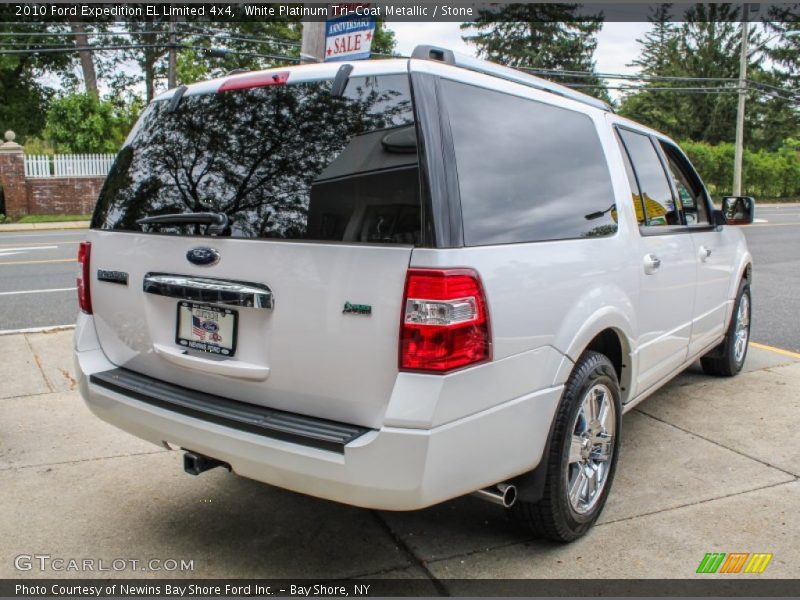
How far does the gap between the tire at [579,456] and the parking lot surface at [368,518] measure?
0.44 ft

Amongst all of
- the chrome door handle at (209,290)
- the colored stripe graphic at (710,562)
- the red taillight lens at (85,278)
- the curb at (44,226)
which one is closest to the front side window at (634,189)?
the colored stripe graphic at (710,562)

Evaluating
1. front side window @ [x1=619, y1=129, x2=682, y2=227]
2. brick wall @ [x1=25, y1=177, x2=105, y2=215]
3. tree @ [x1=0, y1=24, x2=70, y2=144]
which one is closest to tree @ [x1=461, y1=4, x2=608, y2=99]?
tree @ [x1=0, y1=24, x2=70, y2=144]

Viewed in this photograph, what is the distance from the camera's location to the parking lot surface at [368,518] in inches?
117

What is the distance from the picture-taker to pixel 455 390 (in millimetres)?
2371

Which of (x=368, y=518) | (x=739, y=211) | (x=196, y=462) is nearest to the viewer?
(x=196, y=462)

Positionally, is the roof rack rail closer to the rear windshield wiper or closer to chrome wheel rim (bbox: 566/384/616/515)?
the rear windshield wiper

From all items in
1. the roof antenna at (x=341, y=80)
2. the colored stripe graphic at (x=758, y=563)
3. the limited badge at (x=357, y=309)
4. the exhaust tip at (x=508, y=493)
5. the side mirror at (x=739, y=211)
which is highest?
the roof antenna at (x=341, y=80)

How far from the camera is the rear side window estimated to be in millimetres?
2568

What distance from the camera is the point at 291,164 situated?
2.63m

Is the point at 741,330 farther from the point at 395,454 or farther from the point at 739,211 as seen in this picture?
the point at 395,454

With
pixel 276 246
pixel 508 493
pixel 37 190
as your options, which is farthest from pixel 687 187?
pixel 37 190

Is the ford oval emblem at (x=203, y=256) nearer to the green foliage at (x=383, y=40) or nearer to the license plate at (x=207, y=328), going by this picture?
the license plate at (x=207, y=328)

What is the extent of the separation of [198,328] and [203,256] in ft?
0.96

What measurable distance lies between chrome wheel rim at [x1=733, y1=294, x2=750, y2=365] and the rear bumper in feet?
11.2
